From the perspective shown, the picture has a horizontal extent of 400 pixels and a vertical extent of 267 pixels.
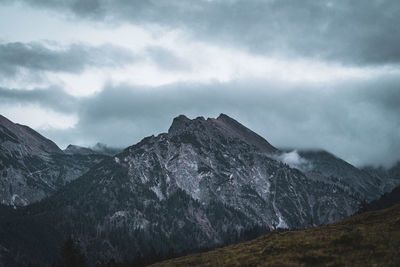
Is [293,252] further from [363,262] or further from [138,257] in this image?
[138,257]

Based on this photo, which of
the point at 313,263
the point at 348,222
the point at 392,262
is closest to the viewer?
the point at 392,262

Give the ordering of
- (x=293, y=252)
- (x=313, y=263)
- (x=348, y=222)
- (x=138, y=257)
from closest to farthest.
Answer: (x=313, y=263), (x=293, y=252), (x=348, y=222), (x=138, y=257)

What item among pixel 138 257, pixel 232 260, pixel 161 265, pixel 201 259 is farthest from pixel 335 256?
pixel 138 257

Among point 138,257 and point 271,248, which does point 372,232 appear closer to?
point 271,248

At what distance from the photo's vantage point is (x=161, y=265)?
7469 cm

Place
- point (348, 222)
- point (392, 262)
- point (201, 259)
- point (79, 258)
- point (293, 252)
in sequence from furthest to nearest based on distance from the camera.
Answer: point (79, 258) < point (348, 222) < point (201, 259) < point (293, 252) < point (392, 262)

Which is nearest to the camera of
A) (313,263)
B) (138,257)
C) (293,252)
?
(313,263)

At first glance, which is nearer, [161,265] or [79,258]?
[161,265]

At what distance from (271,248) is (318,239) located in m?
6.81

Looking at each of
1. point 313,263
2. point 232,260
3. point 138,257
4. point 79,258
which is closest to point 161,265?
point 232,260

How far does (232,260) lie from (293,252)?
31.4 feet

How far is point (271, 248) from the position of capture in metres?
57.9

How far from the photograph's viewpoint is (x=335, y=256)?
4728 centimetres

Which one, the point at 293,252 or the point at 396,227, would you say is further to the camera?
the point at 396,227
